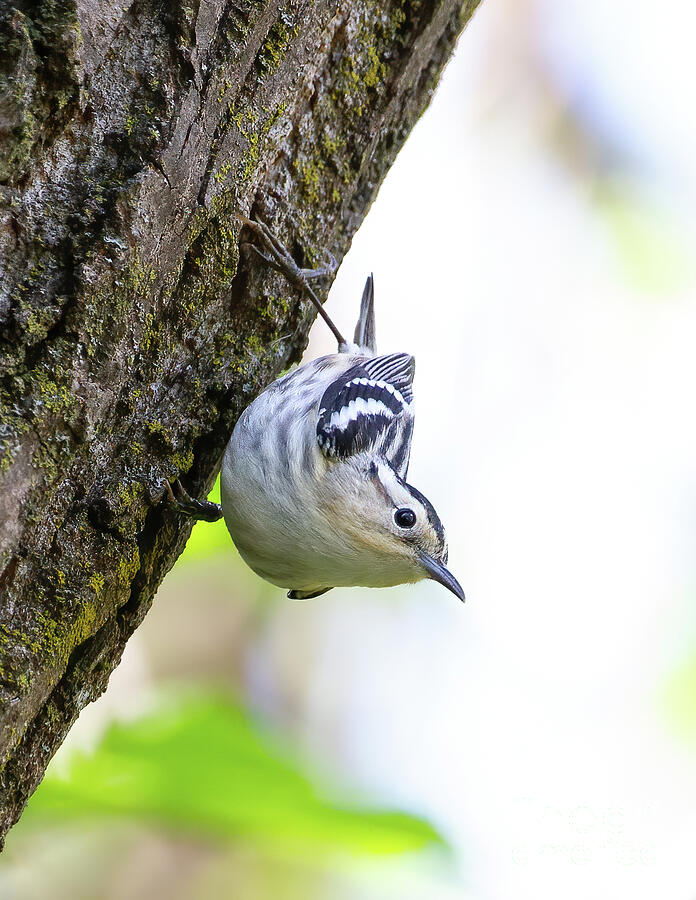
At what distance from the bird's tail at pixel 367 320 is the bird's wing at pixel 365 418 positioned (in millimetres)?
340

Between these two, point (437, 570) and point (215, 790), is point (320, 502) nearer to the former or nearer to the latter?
point (437, 570)

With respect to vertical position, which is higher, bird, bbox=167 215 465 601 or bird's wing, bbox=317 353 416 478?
bird's wing, bbox=317 353 416 478

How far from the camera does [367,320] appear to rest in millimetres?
3754

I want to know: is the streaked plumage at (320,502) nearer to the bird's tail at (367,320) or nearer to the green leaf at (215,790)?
the green leaf at (215,790)

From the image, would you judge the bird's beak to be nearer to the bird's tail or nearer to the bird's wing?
the bird's wing

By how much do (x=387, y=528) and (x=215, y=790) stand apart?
914 mm

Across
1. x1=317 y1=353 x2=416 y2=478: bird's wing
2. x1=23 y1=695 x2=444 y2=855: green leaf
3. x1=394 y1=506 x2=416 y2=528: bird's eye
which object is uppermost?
x1=317 y1=353 x2=416 y2=478: bird's wing

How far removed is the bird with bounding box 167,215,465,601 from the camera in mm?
2430

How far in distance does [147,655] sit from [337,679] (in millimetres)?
1191

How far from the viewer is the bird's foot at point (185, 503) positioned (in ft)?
7.28

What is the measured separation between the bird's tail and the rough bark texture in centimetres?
117

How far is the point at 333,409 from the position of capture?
2641mm

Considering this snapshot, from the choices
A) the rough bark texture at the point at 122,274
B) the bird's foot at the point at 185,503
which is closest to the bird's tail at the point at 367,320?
the rough bark texture at the point at 122,274

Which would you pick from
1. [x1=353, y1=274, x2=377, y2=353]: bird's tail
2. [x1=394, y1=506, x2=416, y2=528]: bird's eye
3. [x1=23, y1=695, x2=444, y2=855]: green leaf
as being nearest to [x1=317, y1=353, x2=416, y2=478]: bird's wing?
[x1=394, y1=506, x2=416, y2=528]: bird's eye
